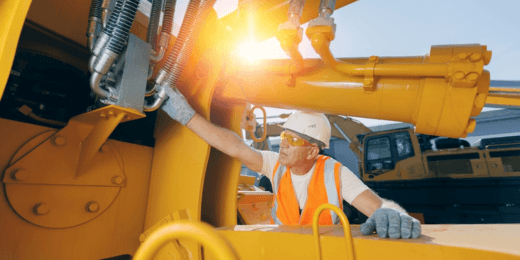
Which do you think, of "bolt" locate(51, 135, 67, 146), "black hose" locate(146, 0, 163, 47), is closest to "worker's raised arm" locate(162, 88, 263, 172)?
"black hose" locate(146, 0, 163, 47)

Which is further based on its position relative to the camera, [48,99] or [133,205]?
[133,205]

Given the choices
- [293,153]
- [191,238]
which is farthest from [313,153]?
[191,238]

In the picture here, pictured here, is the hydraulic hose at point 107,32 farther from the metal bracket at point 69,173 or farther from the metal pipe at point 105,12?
the metal bracket at point 69,173

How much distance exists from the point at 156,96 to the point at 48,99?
521mm

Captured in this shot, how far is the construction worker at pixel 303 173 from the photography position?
194 centimetres

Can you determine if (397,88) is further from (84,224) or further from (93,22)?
(84,224)

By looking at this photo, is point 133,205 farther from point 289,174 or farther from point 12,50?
point 289,174

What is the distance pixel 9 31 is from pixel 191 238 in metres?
0.85

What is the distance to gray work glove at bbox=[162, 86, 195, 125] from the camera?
4.74 ft

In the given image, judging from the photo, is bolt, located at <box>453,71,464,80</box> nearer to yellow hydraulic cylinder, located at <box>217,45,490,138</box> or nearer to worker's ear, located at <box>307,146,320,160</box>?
yellow hydraulic cylinder, located at <box>217,45,490,138</box>

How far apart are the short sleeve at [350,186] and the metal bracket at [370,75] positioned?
3.44 feet

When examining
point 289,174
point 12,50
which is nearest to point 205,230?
point 12,50

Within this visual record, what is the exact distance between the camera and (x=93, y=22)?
1.16 m

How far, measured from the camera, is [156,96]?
1402 millimetres
